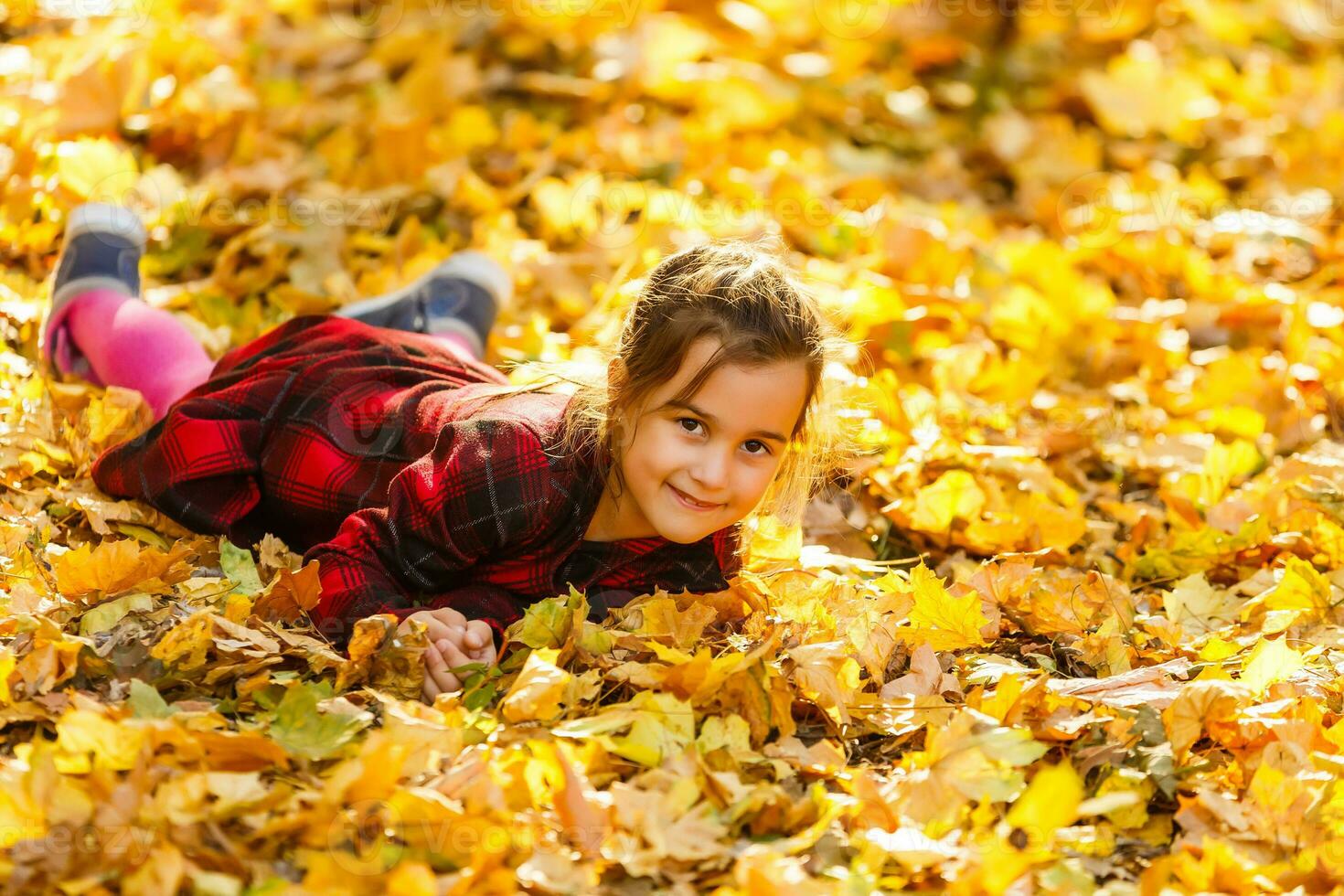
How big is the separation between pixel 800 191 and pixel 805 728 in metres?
2.07

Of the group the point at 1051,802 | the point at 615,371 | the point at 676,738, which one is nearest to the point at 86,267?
the point at 615,371

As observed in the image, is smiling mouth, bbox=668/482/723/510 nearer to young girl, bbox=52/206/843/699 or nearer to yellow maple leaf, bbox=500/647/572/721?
young girl, bbox=52/206/843/699

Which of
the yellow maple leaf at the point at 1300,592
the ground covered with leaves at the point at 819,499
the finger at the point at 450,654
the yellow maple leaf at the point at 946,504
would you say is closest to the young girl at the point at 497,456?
the finger at the point at 450,654

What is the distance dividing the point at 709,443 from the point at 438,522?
42 cm

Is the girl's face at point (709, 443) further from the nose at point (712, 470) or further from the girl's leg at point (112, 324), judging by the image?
the girl's leg at point (112, 324)

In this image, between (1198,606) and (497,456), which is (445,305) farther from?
(1198,606)

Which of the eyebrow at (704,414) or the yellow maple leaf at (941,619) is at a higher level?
the eyebrow at (704,414)

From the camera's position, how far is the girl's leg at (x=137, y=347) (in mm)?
2564

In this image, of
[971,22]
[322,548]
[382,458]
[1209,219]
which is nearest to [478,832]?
[322,548]

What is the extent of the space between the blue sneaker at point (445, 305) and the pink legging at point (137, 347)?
0.49 feet

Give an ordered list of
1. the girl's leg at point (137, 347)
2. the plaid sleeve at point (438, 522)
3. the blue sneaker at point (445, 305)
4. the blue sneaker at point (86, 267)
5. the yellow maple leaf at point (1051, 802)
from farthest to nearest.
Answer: the blue sneaker at point (445, 305)
the blue sneaker at point (86, 267)
the girl's leg at point (137, 347)
the plaid sleeve at point (438, 522)
the yellow maple leaf at point (1051, 802)

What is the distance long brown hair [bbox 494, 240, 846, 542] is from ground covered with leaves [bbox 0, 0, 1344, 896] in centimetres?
24

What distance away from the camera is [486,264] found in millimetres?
2953

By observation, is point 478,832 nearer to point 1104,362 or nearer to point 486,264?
point 486,264
